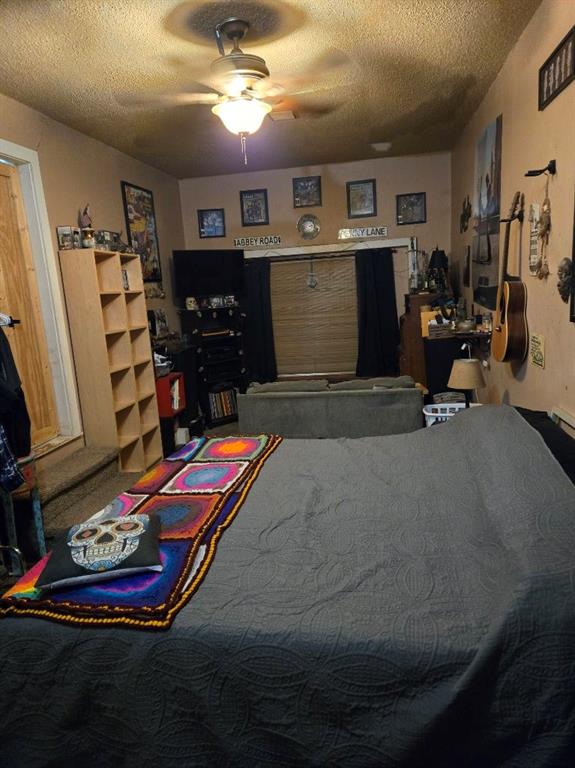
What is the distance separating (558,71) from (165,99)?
2.18 metres

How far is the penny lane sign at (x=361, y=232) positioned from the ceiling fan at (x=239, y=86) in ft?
7.04

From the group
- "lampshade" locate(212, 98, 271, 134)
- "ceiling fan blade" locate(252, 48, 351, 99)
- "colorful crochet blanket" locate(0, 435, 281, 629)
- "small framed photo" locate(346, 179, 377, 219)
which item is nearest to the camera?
"colorful crochet blanket" locate(0, 435, 281, 629)

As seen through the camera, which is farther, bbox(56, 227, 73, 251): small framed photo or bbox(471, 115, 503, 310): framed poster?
bbox(56, 227, 73, 251): small framed photo

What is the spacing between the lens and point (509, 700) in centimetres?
102

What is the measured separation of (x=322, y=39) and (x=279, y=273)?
122 inches

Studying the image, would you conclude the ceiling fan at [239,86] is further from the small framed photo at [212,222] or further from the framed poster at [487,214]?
the small framed photo at [212,222]

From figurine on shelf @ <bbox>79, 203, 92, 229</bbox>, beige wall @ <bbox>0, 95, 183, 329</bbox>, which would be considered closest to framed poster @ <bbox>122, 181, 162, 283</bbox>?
beige wall @ <bbox>0, 95, 183, 329</bbox>

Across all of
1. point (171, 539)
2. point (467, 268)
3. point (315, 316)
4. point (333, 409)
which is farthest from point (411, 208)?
point (171, 539)

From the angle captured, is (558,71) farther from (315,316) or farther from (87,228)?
(315,316)

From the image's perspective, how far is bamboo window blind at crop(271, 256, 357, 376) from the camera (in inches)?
211

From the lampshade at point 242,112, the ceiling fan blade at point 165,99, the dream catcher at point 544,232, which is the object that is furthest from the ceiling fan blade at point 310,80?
the dream catcher at point 544,232

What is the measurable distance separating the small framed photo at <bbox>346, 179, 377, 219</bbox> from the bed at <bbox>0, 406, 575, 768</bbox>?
4166 mm

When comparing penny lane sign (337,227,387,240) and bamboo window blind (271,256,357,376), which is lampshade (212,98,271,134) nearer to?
penny lane sign (337,227,387,240)

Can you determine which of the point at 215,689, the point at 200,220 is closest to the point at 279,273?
the point at 200,220
